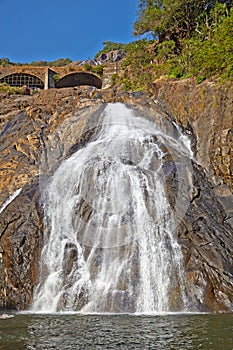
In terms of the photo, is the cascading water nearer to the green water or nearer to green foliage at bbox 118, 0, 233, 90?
the green water

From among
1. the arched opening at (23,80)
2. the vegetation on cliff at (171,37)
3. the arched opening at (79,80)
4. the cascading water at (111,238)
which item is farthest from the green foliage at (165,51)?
the arched opening at (23,80)

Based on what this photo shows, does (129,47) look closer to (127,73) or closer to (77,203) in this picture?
(127,73)

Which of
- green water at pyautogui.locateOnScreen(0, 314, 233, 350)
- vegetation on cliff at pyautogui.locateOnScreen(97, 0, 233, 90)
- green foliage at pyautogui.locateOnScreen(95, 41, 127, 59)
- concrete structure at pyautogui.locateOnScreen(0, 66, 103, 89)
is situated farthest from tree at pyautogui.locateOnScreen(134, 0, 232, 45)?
green foliage at pyautogui.locateOnScreen(95, 41, 127, 59)

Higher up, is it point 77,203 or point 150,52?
point 150,52

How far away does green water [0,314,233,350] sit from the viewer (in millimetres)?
7891

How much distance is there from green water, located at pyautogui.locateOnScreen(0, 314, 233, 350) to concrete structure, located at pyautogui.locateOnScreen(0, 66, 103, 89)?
35.9 m

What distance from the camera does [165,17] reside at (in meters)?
33.0

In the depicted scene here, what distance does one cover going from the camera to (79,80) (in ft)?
152

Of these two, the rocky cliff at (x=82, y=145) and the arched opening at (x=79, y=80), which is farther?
the arched opening at (x=79, y=80)

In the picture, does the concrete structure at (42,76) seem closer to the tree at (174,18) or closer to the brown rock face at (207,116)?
the tree at (174,18)

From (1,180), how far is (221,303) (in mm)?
12413

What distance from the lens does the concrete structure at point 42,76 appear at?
4409cm

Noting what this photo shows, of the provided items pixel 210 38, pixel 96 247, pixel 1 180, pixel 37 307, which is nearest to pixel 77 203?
pixel 96 247

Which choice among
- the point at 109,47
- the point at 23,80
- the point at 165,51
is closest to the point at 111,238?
the point at 165,51
